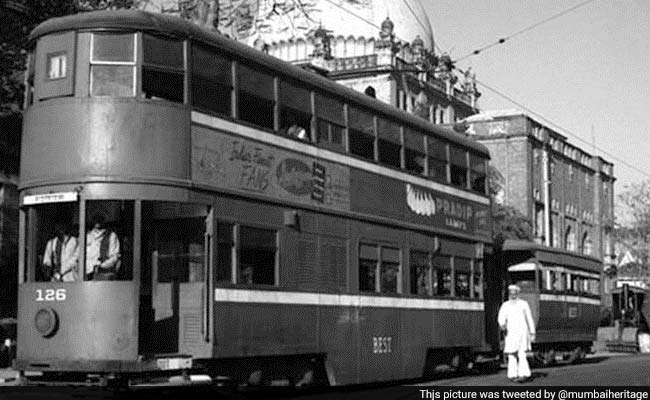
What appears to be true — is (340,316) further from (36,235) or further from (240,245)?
(36,235)

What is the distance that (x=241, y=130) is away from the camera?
1481 centimetres

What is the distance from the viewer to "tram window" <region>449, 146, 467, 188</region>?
855 inches

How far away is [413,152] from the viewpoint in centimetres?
1998

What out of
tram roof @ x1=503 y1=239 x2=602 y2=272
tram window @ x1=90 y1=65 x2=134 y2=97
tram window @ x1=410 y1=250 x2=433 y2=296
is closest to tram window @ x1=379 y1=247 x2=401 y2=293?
tram window @ x1=410 y1=250 x2=433 y2=296

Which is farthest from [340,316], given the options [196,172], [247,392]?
[196,172]

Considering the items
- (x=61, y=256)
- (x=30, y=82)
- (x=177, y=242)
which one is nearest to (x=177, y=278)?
(x=177, y=242)

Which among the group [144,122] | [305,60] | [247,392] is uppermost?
[305,60]

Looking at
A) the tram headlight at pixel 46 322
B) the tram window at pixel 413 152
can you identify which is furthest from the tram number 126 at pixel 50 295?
the tram window at pixel 413 152

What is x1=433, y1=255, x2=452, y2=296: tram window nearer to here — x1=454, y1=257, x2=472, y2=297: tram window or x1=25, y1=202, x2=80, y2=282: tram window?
x1=454, y1=257, x2=472, y2=297: tram window

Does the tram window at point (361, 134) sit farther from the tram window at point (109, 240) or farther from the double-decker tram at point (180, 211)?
the tram window at point (109, 240)

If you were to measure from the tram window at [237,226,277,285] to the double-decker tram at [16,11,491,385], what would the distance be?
28 mm

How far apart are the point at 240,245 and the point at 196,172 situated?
50.7 inches
